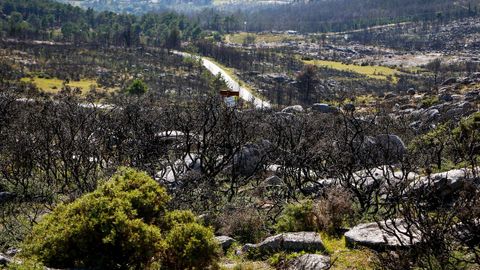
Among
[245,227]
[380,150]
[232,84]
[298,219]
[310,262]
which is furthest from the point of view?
[232,84]

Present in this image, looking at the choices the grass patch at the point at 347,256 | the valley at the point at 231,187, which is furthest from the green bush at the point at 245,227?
the grass patch at the point at 347,256

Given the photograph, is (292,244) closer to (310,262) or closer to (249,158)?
(310,262)

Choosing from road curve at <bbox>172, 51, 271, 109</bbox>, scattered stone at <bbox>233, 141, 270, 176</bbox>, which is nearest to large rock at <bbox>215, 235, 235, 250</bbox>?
scattered stone at <bbox>233, 141, 270, 176</bbox>

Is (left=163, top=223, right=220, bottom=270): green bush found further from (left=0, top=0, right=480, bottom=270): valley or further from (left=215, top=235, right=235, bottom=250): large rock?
(left=215, top=235, right=235, bottom=250): large rock

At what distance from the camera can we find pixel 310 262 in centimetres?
934

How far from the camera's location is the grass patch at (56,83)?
212 feet

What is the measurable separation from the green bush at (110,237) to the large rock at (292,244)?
2.31 metres

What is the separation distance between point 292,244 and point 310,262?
970 millimetres

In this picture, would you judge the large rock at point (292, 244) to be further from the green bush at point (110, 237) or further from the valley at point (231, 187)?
the green bush at point (110, 237)

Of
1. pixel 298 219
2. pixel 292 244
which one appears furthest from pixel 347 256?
pixel 298 219

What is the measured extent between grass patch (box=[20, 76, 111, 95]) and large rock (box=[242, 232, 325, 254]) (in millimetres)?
58028

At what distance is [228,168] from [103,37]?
4147 inches

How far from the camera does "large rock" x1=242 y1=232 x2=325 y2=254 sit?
10.2 meters

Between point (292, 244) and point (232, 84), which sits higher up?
point (292, 244)
